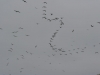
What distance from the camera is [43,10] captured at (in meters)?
32.1

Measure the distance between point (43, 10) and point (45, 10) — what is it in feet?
1.57

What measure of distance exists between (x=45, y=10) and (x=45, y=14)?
1.00 meters

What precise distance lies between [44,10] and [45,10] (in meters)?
0.54

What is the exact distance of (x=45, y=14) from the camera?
3303 centimetres

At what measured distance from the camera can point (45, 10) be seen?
106 feet

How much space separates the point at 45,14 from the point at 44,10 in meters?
1.36

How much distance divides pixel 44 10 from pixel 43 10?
0.33 meters

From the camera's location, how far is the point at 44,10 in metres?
31.8

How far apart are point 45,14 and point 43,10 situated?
1224 mm
